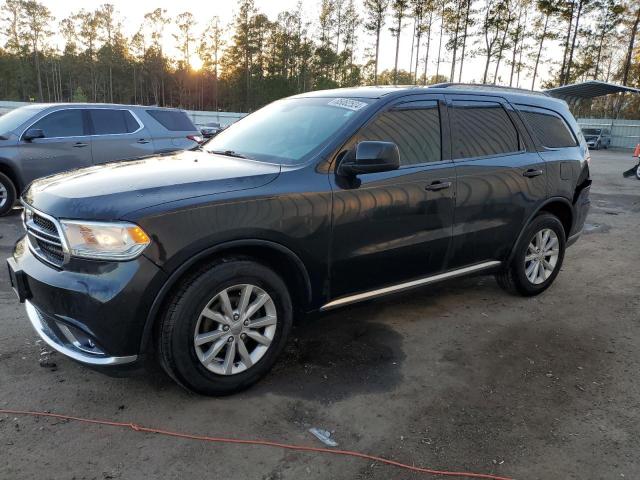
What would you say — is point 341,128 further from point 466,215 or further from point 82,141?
point 82,141

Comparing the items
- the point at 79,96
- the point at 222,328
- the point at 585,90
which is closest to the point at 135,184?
the point at 222,328

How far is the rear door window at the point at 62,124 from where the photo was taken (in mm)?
7727

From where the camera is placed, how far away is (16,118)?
778 centimetres

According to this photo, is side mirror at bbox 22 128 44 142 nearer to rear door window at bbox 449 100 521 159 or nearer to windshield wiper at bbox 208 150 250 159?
windshield wiper at bbox 208 150 250 159

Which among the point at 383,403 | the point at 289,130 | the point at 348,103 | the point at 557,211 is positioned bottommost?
the point at 383,403

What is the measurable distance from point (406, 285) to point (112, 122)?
6.45 metres

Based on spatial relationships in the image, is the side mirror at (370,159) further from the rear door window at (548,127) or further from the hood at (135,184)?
the rear door window at (548,127)

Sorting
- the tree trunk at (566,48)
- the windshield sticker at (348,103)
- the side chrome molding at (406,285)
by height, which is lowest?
the side chrome molding at (406,285)

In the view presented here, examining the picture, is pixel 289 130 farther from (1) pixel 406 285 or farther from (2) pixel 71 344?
(2) pixel 71 344

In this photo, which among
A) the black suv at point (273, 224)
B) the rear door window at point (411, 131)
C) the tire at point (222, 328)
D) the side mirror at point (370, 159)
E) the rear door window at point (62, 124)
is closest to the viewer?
the black suv at point (273, 224)

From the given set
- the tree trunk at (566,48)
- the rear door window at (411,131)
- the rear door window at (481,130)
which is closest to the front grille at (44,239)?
the rear door window at (411,131)

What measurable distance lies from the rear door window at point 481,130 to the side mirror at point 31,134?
21.0 feet

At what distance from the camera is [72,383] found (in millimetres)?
3082

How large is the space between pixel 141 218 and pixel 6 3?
79444 millimetres
